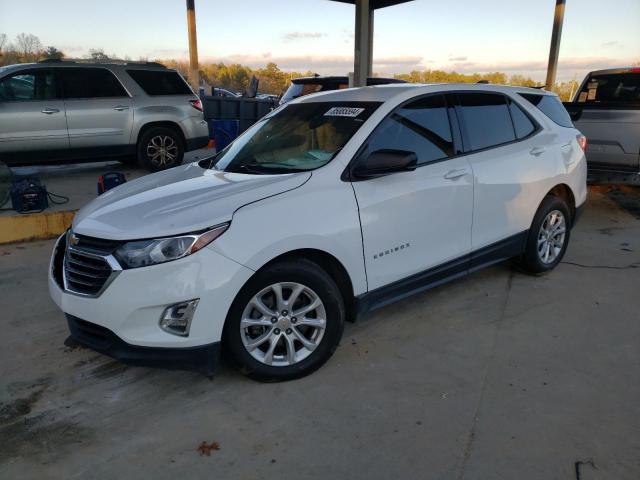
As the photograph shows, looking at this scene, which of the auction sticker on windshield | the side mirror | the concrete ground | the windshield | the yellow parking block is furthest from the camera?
the yellow parking block

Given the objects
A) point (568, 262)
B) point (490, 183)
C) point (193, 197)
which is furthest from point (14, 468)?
point (568, 262)

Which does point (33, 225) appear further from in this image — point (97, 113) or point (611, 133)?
point (611, 133)

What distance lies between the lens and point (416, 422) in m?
2.76

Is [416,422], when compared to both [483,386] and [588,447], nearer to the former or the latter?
[483,386]

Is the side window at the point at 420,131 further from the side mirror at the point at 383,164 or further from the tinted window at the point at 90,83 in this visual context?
the tinted window at the point at 90,83

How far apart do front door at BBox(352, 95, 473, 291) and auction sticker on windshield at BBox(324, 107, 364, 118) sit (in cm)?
22

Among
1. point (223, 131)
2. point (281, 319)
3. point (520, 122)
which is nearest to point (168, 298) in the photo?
point (281, 319)

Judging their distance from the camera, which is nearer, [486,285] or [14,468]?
[14,468]

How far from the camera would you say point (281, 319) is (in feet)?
9.93

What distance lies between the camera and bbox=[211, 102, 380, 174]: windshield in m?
3.48

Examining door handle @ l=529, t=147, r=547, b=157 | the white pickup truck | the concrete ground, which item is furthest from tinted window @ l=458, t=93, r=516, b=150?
the white pickup truck

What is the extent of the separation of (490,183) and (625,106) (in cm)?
371

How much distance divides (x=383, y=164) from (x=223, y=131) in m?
7.92

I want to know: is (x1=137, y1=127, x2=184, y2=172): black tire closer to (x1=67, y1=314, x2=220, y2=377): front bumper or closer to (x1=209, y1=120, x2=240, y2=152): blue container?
(x1=209, y1=120, x2=240, y2=152): blue container
